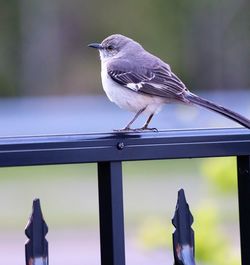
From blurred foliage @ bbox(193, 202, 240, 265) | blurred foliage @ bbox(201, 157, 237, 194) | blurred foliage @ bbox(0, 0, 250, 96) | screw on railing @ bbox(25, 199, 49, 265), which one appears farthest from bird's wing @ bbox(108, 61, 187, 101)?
blurred foliage @ bbox(0, 0, 250, 96)

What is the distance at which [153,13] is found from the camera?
25.2 m

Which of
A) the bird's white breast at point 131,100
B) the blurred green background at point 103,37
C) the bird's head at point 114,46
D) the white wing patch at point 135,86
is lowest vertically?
the bird's white breast at point 131,100

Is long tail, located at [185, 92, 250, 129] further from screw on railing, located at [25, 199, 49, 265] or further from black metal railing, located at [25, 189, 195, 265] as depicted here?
screw on railing, located at [25, 199, 49, 265]

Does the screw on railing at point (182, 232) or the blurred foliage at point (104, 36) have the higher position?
the blurred foliage at point (104, 36)

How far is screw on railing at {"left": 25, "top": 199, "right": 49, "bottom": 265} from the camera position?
236 centimetres

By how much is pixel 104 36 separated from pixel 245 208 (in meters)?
22.0

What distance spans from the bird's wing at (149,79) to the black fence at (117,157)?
2.47 m

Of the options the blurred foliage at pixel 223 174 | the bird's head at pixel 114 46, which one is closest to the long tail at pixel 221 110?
the blurred foliage at pixel 223 174

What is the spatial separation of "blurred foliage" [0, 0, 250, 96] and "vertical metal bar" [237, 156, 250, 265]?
68.5 feet

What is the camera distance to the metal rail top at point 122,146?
2.38m

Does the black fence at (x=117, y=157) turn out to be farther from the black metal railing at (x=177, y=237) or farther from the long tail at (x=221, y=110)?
the long tail at (x=221, y=110)

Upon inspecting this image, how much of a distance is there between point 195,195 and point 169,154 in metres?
11.7

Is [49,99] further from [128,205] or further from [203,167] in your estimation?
[203,167]

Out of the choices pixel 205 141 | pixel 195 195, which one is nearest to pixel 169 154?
pixel 205 141
